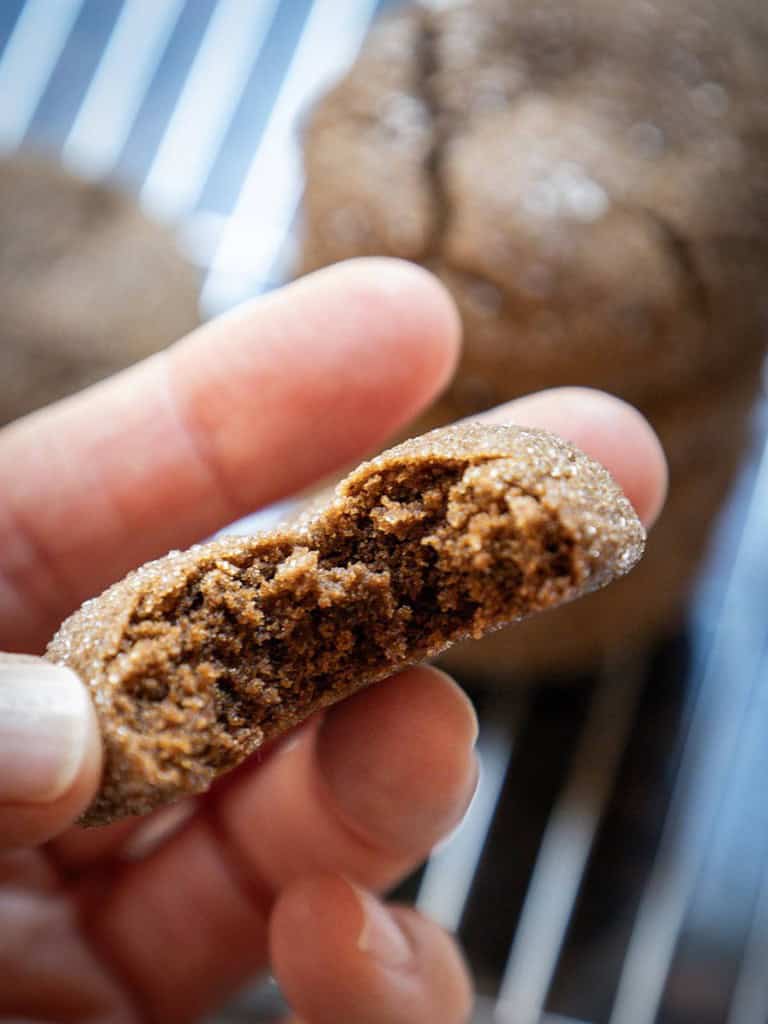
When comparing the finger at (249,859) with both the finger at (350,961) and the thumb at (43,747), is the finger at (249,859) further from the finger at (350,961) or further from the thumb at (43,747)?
the thumb at (43,747)

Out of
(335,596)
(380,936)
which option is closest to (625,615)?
(380,936)

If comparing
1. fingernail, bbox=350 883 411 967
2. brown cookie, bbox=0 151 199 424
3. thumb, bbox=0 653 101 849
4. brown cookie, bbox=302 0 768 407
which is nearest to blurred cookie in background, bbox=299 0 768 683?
brown cookie, bbox=302 0 768 407

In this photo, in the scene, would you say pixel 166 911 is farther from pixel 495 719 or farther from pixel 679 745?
pixel 679 745

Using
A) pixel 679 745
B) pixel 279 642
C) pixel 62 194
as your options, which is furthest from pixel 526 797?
pixel 62 194

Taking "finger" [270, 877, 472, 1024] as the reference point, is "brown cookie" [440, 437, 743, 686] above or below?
above

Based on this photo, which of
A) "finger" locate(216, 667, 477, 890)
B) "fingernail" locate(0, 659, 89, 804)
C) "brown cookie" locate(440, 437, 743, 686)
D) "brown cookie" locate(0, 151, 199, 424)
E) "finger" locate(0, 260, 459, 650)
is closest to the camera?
"fingernail" locate(0, 659, 89, 804)

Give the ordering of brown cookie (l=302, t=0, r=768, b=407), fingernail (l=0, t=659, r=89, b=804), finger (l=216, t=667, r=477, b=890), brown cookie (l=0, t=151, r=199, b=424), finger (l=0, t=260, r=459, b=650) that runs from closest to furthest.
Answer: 1. fingernail (l=0, t=659, r=89, b=804)
2. finger (l=216, t=667, r=477, b=890)
3. finger (l=0, t=260, r=459, b=650)
4. brown cookie (l=302, t=0, r=768, b=407)
5. brown cookie (l=0, t=151, r=199, b=424)

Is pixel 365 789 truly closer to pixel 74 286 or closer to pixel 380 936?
pixel 380 936

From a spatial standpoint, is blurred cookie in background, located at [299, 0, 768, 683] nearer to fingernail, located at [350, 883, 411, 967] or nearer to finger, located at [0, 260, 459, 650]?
finger, located at [0, 260, 459, 650]
